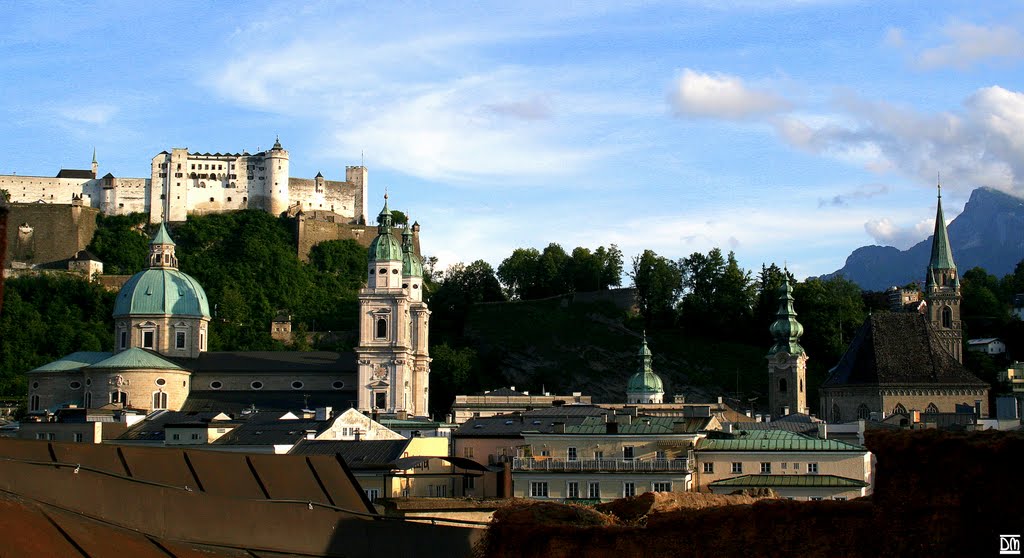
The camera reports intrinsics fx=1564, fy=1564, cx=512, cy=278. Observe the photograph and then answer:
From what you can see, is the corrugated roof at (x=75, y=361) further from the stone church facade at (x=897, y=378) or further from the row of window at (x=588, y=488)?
the row of window at (x=588, y=488)

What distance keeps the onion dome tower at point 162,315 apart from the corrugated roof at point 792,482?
62.8m

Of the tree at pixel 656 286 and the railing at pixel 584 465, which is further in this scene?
the tree at pixel 656 286

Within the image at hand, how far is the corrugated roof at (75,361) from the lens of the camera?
10106 cm

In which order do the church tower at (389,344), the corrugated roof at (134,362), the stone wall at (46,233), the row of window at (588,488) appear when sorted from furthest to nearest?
1. the stone wall at (46,233)
2. the corrugated roof at (134,362)
3. the church tower at (389,344)
4. the row of window at (588,488)

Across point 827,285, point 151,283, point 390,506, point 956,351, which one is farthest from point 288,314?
point 390,506

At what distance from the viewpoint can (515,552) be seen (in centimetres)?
2248

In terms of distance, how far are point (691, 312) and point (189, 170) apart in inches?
2022

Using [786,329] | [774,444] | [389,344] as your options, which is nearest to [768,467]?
[774,444]

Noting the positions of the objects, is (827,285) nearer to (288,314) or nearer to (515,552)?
(288,314)

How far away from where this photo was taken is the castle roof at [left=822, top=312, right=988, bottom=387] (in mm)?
85062

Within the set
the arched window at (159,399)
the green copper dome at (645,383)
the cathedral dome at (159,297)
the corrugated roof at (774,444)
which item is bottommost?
the corrugated roof at (774,444)

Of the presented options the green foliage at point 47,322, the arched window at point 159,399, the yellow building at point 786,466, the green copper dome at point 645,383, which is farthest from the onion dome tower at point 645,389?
the yellow building at point 786,466

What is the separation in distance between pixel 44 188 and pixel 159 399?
52.3 m

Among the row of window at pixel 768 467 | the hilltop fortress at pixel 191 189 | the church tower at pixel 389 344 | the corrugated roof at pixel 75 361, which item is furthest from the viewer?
the hilltop fortress at pixel 191 189
